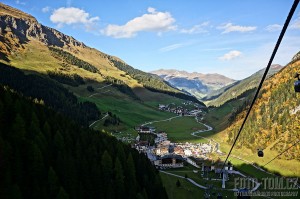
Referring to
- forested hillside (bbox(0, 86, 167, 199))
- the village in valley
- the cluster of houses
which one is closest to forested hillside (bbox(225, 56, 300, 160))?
the village in valley

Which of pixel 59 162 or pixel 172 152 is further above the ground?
pixel 59 162

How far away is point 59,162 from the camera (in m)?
69.2

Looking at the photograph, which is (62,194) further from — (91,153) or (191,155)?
(191,155)

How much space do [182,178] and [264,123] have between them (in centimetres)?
8175

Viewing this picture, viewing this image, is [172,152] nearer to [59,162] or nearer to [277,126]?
[277,126]

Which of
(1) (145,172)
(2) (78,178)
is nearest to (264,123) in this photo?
(1) (145,172)

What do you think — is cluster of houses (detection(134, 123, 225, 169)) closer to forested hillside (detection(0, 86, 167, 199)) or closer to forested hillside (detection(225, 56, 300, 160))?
forested hillside (detection(225, 56, 300, 160))

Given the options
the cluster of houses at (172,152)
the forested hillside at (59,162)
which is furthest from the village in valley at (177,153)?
the forested hillside at (59,162)

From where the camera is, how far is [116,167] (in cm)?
8269

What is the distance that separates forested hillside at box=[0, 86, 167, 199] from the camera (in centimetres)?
6053

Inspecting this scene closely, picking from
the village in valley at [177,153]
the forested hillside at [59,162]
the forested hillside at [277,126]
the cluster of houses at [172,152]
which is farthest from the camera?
the forested hillside at [277,126]

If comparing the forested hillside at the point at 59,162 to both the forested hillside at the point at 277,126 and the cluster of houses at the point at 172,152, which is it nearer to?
the cluster of houses at the point at 172,152

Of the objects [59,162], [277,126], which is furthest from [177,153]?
[59,162]

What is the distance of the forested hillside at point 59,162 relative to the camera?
199 ft
